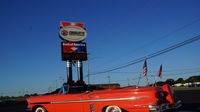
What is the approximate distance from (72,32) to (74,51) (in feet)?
9.52

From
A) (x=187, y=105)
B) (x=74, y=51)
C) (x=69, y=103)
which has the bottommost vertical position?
(x=187, y=105)

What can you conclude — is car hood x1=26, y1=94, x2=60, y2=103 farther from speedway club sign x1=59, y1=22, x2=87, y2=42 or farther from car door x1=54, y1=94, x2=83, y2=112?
speedway club sign x1=59, y1=22, x2=87, y2=42

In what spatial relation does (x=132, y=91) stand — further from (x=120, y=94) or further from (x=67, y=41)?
(x=67, y=41)

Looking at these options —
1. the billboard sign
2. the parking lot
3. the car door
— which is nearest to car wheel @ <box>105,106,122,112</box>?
the car door

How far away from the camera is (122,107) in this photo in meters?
11.2

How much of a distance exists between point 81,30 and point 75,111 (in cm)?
4375

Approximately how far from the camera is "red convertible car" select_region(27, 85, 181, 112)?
1074cm

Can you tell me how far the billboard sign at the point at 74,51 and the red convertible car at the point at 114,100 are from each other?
39927 millimetres

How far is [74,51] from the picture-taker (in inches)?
2148

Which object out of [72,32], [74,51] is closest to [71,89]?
[74,51]

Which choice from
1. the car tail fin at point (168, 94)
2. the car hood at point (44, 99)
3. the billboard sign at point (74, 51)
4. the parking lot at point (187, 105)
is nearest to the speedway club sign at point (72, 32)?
the billboard sign at point (74, 51)

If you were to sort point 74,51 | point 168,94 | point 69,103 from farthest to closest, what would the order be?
point 74,51 < point 69,103 < point 168,94

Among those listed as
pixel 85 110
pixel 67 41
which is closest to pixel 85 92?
pixel 85 110

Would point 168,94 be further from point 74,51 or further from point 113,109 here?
point 74,51
